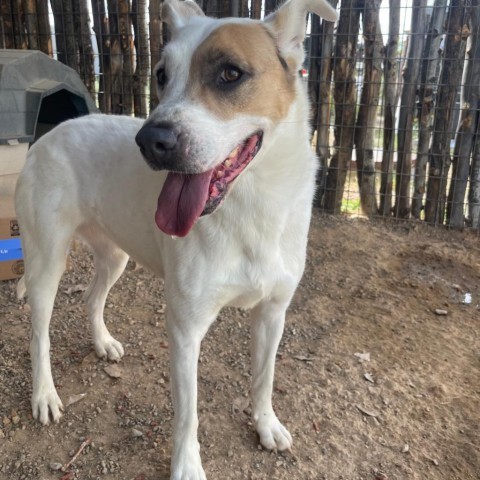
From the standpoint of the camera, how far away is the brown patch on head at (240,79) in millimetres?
1861

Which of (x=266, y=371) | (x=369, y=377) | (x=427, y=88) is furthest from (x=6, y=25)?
(x=369, y=377)

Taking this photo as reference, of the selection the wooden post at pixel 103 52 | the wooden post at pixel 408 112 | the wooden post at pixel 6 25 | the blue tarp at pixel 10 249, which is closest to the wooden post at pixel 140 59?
the wooden post at pixel 103 52

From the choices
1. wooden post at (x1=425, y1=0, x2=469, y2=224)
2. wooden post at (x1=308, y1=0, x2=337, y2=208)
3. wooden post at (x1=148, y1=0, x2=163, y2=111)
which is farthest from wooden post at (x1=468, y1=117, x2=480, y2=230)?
wooden post at (x1=148, y1=0, x2=163, y2=111)

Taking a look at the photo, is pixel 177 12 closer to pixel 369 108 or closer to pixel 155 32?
pixel 369 108

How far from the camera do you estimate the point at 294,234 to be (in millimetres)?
2250

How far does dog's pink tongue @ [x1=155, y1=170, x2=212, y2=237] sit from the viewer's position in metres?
1.85

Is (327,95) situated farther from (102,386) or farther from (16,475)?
(16,475)

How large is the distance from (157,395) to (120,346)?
1.62 feet

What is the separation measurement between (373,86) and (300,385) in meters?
3.49

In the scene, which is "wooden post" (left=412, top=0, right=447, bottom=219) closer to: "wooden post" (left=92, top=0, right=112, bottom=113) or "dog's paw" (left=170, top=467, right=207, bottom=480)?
"wooden post" (left=92, top=0, right=112, bottom=113)

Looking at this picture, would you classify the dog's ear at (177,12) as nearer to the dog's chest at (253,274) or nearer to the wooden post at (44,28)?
the dog's chest at (253,274)

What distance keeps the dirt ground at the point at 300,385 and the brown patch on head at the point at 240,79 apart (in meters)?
1.70

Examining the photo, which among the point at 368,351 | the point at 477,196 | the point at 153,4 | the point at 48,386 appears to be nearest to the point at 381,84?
the point at 477,196

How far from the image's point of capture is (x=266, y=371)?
2580mm
